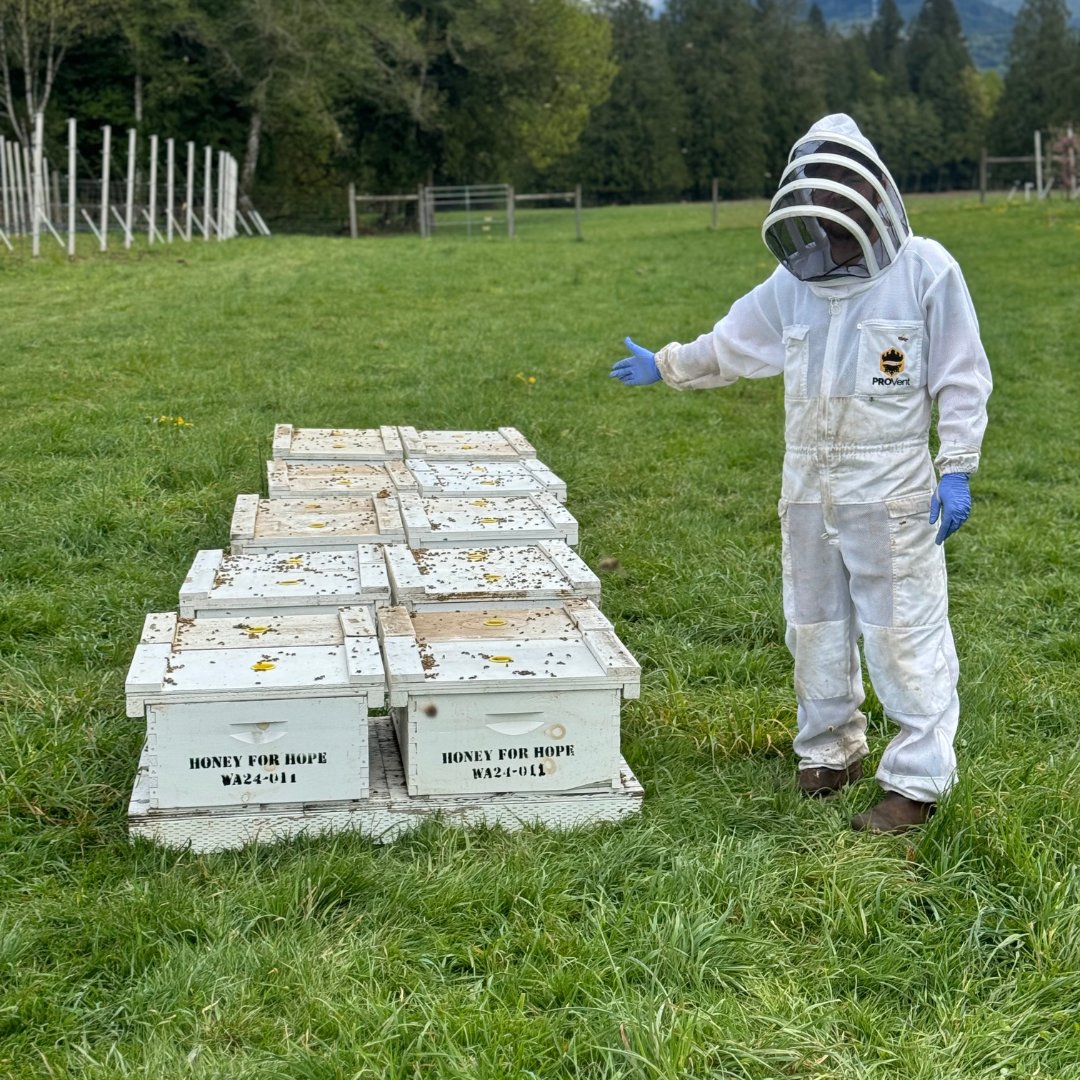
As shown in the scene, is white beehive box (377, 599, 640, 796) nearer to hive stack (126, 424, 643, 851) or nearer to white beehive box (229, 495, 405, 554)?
hive stack (126, 424, 643, 851)

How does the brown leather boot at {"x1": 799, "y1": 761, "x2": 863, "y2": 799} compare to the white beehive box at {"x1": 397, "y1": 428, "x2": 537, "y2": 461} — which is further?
the white beehive box at {"x1": 397, "y1": 428, "x2": 537, "y2": 461}

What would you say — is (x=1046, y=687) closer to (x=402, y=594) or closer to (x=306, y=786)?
(x=402, y=594)

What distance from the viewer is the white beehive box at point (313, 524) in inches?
193

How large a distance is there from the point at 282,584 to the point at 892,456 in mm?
2042

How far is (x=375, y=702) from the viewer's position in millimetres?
3762

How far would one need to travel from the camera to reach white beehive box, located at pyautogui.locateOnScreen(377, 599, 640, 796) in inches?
149

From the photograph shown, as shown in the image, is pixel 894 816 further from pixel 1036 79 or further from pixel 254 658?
pixel 1036 79

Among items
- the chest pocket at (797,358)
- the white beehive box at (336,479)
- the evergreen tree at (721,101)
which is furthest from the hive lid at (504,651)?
the evergreen tree at (721,101)

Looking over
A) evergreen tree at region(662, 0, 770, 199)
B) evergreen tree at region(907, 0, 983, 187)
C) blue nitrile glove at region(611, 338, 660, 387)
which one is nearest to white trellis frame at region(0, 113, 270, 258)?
blue nitrile glove at region(611, 338, 660, 387)

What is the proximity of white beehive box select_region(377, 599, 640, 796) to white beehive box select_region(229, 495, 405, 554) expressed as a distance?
990 millimetres

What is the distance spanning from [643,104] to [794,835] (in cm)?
8162

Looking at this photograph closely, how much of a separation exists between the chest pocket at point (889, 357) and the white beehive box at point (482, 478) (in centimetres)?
201

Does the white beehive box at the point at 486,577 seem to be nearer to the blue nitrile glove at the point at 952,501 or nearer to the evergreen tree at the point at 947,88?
the blue nitrile glove at the point at 952,501

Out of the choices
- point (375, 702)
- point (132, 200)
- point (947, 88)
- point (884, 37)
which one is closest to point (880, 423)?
point (375, 702)
